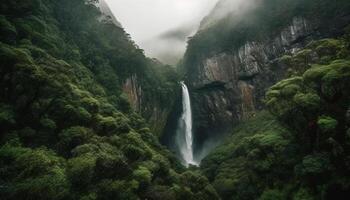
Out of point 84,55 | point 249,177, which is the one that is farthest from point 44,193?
point 84,55

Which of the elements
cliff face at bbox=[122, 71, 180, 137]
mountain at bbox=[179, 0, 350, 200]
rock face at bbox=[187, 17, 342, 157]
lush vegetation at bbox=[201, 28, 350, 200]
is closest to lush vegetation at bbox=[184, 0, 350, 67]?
mountain at bbox=[179, 0, 350, 200]

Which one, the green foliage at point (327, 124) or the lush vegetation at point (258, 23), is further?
the lush vegetation at point (258, 23)

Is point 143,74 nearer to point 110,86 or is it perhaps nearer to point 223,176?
point 110,86

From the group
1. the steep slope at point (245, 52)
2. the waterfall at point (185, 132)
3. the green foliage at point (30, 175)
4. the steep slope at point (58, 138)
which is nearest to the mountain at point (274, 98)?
the steep slope at point (245, 52)

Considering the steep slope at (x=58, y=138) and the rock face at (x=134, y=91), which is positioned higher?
the rock face at (x=134, y=91)

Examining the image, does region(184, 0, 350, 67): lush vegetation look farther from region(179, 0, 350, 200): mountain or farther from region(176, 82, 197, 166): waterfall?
region(176, 82, 197, 166): waterfall

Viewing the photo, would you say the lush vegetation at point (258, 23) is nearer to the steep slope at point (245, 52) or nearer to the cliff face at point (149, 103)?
the steep slope at point (245, 52)
